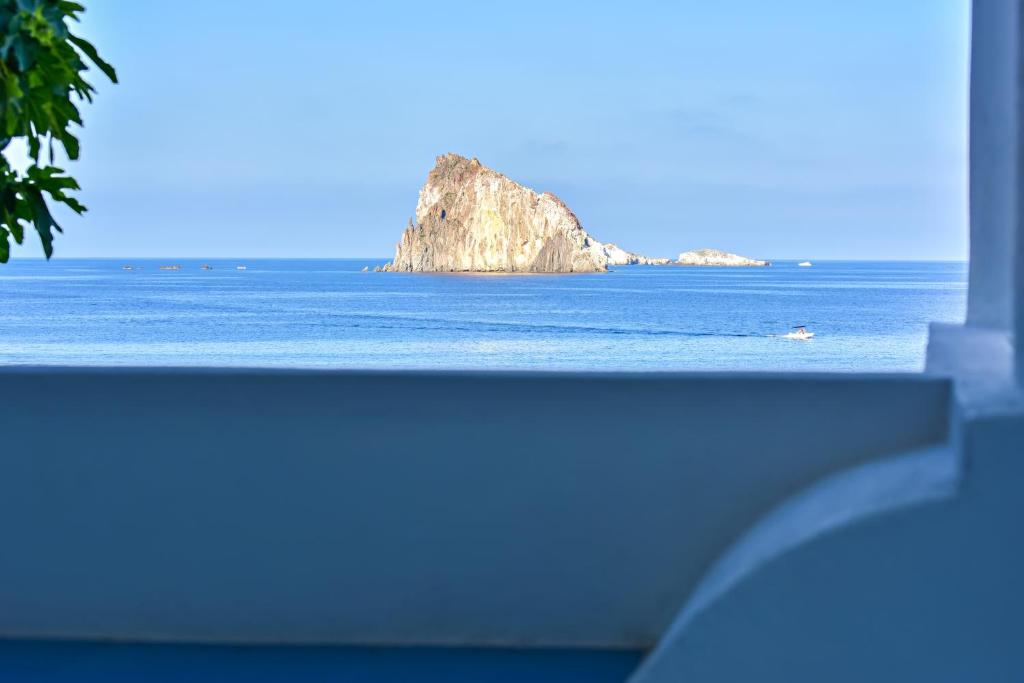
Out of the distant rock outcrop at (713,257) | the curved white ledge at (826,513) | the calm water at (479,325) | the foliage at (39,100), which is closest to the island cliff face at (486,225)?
the calm water at (479,325)

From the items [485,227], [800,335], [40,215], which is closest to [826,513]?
[40,215]

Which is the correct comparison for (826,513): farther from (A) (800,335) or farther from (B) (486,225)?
(B) (486,225)

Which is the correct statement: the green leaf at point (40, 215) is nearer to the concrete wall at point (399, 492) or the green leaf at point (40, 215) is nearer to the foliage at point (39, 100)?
the foliage at point (39, 100)

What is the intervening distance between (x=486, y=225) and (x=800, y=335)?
35.5m

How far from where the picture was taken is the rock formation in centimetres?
6744

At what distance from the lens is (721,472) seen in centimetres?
258

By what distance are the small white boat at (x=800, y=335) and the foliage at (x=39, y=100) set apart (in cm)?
3491

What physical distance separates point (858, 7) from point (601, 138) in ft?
42.9

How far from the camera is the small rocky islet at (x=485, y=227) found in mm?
67438

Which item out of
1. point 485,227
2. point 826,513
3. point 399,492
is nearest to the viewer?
point 826,513

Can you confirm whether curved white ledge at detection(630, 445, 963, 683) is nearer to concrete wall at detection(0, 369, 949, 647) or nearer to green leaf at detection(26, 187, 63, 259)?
concrete wall at detection(0, 369, 949, 647)

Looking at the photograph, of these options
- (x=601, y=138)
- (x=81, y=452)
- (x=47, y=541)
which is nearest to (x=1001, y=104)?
(x=81, y=452)

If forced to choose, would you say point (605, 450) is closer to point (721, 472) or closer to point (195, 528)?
point (721, 472)

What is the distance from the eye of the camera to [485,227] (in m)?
69.5
